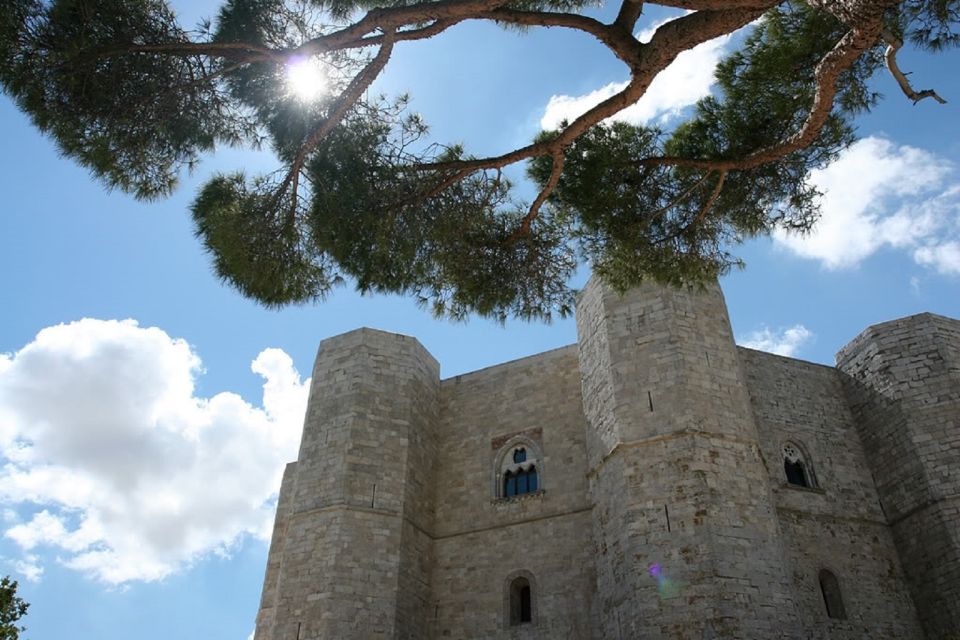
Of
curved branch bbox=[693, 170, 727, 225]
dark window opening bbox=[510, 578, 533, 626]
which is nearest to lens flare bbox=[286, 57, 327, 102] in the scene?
curved branch bbox=[693, 170, 727, 225]

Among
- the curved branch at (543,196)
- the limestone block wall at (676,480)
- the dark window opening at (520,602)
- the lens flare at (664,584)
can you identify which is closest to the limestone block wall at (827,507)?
the limestone block wall at (676,480)

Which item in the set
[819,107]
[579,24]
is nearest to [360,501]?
[579,24]

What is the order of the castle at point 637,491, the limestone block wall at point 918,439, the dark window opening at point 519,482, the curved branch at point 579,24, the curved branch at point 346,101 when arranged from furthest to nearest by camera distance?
the dark window opening at point 519,482
the limestone block wall at point 918,439
the castle at point 637,491
the curved branch at point 346,101
the curved branch at point 579,24

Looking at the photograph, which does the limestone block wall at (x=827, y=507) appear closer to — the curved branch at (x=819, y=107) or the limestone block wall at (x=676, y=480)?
the limestone block wall at (x=676, y=480)

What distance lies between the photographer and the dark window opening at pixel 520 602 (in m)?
13.1

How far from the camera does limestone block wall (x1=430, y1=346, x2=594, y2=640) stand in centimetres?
1291

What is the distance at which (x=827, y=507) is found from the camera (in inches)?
513

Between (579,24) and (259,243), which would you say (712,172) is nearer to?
(579,24)

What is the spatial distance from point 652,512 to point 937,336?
6.65 meters

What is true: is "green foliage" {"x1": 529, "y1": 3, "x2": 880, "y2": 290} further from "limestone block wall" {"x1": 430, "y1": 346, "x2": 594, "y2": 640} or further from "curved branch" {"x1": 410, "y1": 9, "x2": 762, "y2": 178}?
"limestone block wall" {"x1": 430, "y1": 346, "x2": 594, "y2": 640}

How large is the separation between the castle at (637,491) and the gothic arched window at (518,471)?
40 millimetres

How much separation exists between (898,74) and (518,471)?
979cm

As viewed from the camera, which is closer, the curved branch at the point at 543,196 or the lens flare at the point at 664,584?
the curved branch at the point at 543,196

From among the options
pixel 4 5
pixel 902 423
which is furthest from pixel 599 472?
pixel 4 5
